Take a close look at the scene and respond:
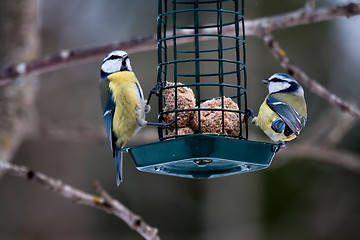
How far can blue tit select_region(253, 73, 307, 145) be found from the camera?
458 cm

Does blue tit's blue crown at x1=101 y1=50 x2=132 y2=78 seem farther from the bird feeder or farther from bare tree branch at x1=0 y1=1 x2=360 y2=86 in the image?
the bird feeder

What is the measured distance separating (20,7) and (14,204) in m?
5.87

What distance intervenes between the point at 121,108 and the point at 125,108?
38 mm

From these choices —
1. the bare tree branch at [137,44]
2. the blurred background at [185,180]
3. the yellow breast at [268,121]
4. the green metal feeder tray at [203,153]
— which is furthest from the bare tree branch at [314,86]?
the blurred background at [185,180]

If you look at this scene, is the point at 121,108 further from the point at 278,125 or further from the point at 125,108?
the point at 278,125

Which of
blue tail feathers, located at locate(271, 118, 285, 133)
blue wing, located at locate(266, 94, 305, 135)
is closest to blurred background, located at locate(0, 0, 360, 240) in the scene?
blue wing, located at locate(266, 94, 305, 135)

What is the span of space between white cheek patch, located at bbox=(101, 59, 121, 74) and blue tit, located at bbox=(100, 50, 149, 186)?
1cm

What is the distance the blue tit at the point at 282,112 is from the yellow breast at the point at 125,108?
3.51 ft

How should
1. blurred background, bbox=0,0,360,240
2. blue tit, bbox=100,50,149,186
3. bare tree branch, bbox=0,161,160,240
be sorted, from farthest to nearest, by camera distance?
blurred background, bbox=0,0,360,240 → blue tit, bbox=100,50,149,186 → bare tree branch, bbox=0,161,160,240

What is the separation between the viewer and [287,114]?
4.64 metres

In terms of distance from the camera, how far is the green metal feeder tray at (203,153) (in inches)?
139

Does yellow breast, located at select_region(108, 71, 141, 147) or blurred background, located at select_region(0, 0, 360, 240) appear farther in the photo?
blurred background, located at select_region(0, 0, 360, 240)

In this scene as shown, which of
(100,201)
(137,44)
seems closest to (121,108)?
(137,44)

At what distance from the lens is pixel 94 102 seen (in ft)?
37.8
